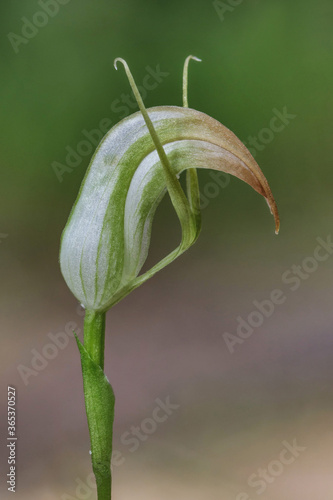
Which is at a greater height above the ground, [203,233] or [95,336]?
[95,336]

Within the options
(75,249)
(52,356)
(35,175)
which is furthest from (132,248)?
(35,175)

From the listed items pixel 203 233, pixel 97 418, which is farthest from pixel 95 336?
pixel 203 233

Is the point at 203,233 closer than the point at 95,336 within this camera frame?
No

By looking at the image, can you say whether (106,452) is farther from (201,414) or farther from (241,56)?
(241,56)

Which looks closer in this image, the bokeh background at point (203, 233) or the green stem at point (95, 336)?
the green stem at point (95, 336)

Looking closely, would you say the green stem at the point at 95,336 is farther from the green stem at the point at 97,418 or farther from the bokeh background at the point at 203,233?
the bokeh background at the point at 203,233

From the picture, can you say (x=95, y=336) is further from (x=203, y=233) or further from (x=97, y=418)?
(x=203, y=233)

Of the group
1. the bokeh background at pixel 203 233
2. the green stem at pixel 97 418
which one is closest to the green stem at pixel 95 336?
the green stem at pixel 97 418

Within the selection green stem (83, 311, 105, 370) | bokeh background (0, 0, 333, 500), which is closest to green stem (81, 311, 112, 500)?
green stem (83, 311, 105, 370)

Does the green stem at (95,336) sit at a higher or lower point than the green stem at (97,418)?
higher

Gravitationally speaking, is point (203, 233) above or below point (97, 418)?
below

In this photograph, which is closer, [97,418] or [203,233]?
[97,418]
